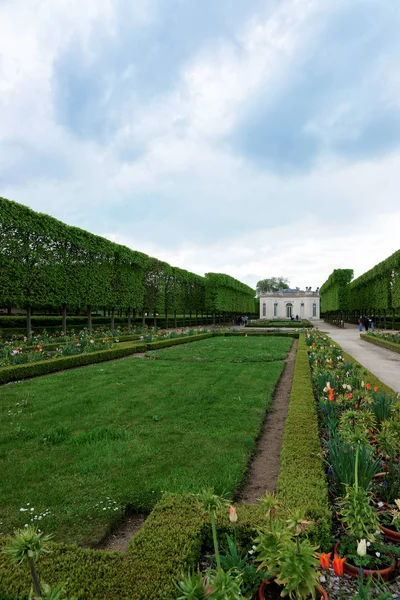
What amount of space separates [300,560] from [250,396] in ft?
17.9

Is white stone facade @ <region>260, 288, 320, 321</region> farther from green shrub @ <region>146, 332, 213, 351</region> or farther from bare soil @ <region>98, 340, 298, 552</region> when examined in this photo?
bare soil @ <region>98, 340, 298, 552</region>

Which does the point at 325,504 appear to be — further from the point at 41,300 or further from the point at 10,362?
the point at 41,300

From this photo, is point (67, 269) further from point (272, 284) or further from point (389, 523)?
point (272, 284)

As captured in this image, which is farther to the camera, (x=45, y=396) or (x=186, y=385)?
(x=186, y=385)

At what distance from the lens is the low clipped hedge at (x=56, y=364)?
9055 millimetres

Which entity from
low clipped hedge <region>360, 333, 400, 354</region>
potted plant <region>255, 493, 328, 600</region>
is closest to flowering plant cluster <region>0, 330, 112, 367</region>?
potted plant <region>255, 493, 328, 600</region>

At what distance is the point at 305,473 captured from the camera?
10.9ft

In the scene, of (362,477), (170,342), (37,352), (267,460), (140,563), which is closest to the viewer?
(140,563)

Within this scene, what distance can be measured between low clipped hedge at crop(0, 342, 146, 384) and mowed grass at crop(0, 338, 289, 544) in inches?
33.4

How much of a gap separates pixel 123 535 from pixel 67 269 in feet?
63.9

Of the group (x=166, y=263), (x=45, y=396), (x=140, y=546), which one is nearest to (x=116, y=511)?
(x=140, y=546)

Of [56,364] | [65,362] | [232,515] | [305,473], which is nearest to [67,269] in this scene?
[65,362]

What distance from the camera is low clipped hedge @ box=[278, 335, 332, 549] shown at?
2.57 meters

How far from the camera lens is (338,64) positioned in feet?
25.3
